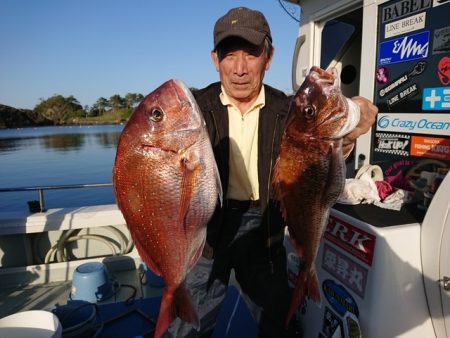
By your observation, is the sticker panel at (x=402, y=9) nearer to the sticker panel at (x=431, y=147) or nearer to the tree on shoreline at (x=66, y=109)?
the sticker panel at (x=431, y=147)

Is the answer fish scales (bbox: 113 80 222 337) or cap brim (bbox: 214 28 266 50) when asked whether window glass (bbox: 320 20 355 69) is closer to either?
cap brim (bbox: 214 28 266 50)

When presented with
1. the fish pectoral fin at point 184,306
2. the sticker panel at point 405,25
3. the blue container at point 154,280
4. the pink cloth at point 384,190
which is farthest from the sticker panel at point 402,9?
the blue container at point 154,280

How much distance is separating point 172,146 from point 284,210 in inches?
28.1

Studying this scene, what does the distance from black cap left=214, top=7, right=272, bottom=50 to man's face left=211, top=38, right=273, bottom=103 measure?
0.07 metres

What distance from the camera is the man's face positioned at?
202cm

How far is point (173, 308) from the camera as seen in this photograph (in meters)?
1.58

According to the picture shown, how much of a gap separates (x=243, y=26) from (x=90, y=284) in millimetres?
3565

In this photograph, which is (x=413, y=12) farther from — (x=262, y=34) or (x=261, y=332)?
(x=261, y=332)

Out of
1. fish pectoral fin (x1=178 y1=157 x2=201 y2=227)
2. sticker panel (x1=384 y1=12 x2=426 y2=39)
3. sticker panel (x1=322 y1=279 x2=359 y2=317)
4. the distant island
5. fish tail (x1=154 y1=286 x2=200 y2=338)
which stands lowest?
sticker panel (x1=322 y1=279 x2=359 y2=317)

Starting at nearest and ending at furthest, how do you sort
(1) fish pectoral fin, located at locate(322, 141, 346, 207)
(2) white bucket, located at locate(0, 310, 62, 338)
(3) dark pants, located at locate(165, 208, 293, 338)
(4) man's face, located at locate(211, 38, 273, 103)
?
(1) fish pectoral fin, located at locate(322, 141, 346, 207) < (4) man's face, located at locate(211, 38, 273, 103) < (3) dark pants, located at locate(165, 208, 293, 338) < (2) white bucket, located at locate(0, 310, 62, 338)

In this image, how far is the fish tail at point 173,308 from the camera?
60.8 inches

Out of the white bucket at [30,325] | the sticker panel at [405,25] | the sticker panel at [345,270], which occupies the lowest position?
the white bucket at [30,325]

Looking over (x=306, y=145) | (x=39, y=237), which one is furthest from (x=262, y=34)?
(x=39, y=237)

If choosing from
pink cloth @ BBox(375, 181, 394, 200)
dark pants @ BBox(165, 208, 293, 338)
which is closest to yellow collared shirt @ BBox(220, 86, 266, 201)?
dark pants @ BBox(165, 208, 293, 338)
